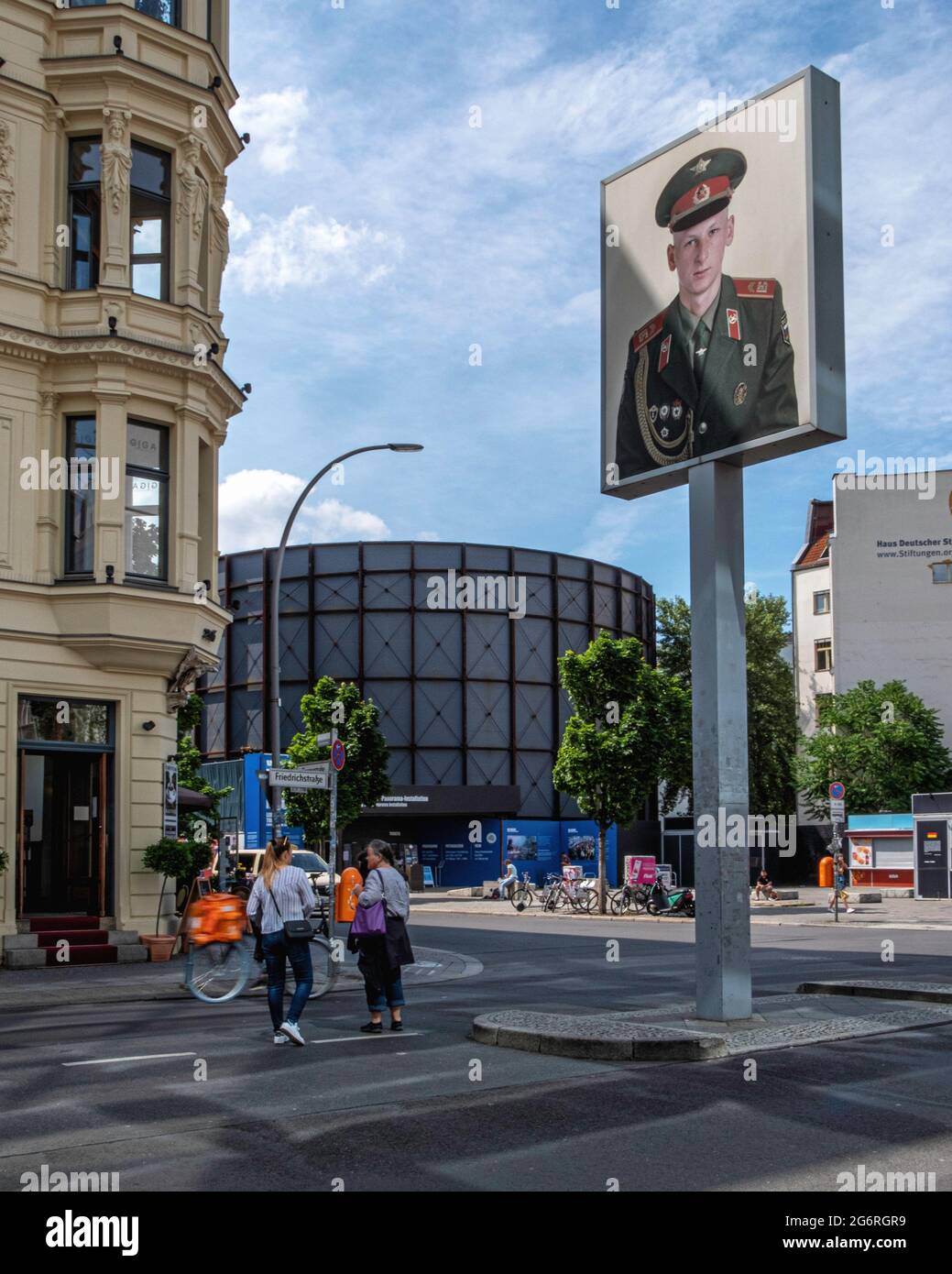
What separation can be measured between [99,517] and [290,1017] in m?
11.3

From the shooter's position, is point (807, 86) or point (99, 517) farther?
point (99, 517)

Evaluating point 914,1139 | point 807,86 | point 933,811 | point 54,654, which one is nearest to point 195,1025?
point 914,1139

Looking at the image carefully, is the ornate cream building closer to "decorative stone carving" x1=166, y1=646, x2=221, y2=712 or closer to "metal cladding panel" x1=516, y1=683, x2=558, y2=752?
"decorative stone carving" x1=166, y1=646, x2=221, y2=712

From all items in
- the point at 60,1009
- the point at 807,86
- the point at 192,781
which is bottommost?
the point at 60,1009

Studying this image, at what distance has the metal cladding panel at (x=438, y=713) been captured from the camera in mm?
63250

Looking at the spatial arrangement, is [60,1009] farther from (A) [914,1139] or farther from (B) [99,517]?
(A) [914,1139]

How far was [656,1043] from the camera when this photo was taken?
10375 mm

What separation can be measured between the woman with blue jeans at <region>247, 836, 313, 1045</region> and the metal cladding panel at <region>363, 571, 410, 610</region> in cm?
5154

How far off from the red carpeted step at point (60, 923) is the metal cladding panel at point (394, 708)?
42558 mm

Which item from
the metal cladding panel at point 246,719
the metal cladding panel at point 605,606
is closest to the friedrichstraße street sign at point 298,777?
the metal cladding panel at point 246,719

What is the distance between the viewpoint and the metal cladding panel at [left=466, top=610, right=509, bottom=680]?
64375mm

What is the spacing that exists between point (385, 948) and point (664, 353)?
6.21 meters

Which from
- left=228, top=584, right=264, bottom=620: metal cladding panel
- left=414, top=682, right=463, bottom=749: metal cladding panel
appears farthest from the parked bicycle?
left=228, top=584, right=264, bottom=620: metal cladding panel

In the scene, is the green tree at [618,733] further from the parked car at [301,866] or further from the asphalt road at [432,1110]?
the asphalt road at [432,1110]
